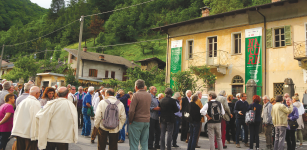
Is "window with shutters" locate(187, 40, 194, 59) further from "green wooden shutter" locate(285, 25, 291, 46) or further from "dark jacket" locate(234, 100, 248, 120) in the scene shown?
"dark jacket" locate(234, 100, 248, 120)

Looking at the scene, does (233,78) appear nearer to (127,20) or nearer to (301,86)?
(301,86)

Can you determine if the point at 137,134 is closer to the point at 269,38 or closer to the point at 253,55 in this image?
the point at 253,55

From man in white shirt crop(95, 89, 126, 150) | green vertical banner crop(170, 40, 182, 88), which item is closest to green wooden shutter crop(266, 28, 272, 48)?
green vertical banner crop(170, 40, 182, 88)

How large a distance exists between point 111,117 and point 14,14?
304ft

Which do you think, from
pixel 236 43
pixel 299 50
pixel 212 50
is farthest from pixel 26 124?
pixel 236 43

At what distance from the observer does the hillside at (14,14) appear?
82.8 m

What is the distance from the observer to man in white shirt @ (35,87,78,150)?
4.78 m

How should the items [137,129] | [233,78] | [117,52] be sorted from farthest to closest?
[117,52], [233,78], [137,129]

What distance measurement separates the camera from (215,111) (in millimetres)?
7508

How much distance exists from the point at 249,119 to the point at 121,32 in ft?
247

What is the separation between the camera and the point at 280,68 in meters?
18.9

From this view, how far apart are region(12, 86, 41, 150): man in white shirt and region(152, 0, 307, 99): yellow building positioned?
17152 millimetres

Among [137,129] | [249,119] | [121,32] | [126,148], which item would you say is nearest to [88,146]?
[126,148]

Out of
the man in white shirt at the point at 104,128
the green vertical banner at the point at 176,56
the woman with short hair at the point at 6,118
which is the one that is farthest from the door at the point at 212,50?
the woman with short hair at the point at 6,118
